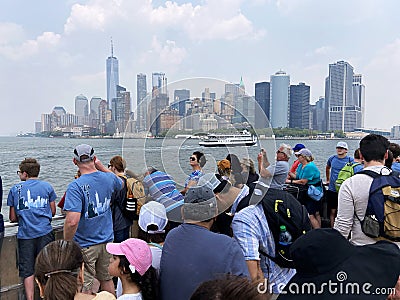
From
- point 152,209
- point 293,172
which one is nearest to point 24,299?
point 152,209

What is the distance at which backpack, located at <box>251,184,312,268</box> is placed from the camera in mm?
2545

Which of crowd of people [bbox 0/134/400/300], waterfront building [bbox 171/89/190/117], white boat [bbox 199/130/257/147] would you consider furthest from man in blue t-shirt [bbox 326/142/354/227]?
waterfront building [bbox 171/89/190/117]

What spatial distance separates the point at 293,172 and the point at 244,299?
5222mm

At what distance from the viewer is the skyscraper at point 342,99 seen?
27188mm

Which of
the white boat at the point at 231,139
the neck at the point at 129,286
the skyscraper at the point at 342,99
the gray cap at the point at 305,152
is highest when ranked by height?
the skyscraper at the point at 342,99

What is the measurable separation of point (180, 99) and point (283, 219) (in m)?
1.10

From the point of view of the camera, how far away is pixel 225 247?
6.75 feet

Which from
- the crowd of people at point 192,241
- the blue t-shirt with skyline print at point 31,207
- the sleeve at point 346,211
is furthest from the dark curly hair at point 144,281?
the blue t-shirt with skyline print at point 31,207

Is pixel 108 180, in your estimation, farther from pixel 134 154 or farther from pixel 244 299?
pixel 244 299

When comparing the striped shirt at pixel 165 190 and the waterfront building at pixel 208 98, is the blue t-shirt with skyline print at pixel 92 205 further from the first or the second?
the waterfront building at pixel 208 98

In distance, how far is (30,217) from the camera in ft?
12.0

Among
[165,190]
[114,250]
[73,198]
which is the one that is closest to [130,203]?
[73,198]

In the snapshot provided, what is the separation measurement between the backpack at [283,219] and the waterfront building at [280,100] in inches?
28.0

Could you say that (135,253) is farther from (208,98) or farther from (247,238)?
(208,98)
